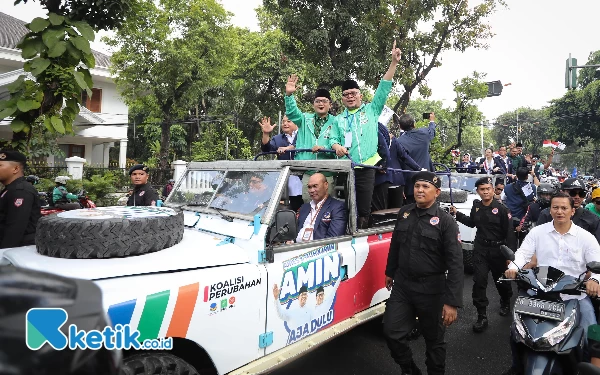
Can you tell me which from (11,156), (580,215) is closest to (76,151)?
(11,156)

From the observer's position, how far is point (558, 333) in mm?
2750

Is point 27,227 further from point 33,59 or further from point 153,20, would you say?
point 153,20

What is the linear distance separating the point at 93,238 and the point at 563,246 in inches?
145

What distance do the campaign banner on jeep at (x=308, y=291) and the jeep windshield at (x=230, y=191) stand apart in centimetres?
57

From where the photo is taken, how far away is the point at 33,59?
290 centimetres

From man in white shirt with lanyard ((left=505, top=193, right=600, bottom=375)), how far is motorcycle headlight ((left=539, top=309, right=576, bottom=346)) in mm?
383

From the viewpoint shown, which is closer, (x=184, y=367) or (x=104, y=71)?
(x=184, y=367)

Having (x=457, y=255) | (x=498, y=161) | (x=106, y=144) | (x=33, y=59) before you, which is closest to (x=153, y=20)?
(x=106, y=144)

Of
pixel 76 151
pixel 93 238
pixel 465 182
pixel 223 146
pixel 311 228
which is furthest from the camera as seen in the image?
pixel 76 151

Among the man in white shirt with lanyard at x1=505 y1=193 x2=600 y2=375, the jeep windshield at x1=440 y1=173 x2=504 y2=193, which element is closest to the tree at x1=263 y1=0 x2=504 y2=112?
the jeep windshield at x1=440 y1=173 x2=504 y2=193

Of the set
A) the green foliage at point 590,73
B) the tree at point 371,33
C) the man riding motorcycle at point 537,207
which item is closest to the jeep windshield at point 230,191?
the man riding motorcycle at point 537,207

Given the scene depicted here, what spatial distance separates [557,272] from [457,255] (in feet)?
2.40

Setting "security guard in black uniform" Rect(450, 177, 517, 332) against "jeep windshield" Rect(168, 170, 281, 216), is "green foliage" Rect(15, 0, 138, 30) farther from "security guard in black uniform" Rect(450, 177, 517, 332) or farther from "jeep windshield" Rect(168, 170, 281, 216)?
"security guard in black uniform" Rect(450, 177, 517, 332)

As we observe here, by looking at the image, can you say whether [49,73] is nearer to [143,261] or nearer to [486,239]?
[143,261]
